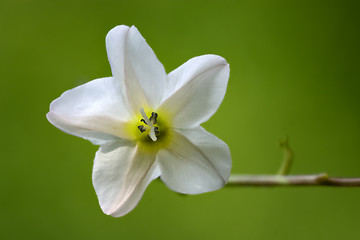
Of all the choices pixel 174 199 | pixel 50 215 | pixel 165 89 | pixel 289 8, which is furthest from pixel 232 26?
pixel 165 89

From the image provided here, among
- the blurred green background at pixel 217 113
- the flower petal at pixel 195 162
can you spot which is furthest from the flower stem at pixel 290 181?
the blurred green background at pixel 217 113

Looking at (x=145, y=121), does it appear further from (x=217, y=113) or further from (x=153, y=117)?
(x=217, y=113)

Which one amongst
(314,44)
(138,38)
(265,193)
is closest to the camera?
(138,38)

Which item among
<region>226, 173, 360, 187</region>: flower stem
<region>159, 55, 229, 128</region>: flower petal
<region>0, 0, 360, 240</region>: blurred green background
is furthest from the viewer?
<region>0, 0, 360, 240</region>: blurred green background

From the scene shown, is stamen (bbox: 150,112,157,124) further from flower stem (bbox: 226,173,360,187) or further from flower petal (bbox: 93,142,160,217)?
flower stem (bbox: 226,173,360,187)

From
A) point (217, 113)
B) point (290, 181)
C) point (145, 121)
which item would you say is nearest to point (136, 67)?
point (145, 121)

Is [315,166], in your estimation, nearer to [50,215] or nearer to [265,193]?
[265,193]

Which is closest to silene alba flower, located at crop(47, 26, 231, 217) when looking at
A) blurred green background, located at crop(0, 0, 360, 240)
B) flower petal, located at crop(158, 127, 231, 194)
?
flower petal, located at crop(158, 127, 231, 194)
